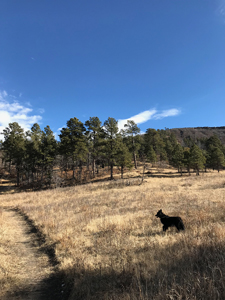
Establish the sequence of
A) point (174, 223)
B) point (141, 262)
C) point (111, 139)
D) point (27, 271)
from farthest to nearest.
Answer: point (111, 139), point (174, 223), point (27, 271), point (141, 262)

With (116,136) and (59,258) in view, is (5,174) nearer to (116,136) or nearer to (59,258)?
(116,136)

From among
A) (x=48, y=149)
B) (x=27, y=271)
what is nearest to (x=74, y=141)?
(x=48, y=149)

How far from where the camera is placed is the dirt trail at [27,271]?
4.21 meters

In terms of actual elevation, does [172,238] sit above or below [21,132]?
below

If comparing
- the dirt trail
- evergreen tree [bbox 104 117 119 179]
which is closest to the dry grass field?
the dirt trail

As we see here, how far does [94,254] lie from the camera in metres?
5.57

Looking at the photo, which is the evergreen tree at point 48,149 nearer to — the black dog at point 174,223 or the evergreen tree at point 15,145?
the evergreen tree at point 15,145

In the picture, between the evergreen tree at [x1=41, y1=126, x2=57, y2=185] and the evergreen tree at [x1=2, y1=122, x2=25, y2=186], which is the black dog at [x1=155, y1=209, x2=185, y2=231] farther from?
the evergreen tree at [x1=2, y1=122, x2=25, y2=186]

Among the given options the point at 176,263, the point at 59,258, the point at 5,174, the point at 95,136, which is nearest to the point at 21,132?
the point at 5,174

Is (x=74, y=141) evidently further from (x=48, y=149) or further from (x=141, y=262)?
(x=141, y=262)

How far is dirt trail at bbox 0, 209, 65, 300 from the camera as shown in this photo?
421cm

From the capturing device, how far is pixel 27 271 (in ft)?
17.5

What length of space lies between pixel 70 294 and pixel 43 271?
6.14 ft

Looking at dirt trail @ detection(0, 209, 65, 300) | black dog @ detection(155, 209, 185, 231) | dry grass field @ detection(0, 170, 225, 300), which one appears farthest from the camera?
black dog @ detection(155, 209, 185, 231)
